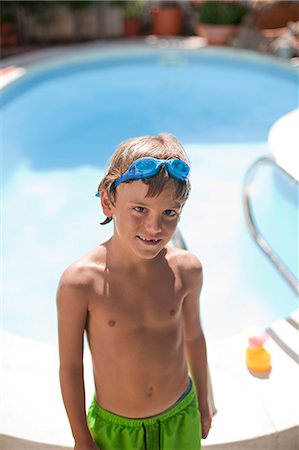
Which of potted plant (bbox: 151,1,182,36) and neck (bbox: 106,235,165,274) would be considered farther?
potted plant (bbox: 151,1,182,36)

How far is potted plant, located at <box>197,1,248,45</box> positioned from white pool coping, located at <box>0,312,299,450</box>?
29.6ft

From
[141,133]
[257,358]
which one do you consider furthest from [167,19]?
[257,358]

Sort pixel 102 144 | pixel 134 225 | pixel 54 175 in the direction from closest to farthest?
pixel 134 225 < pixel 54 175 < pixel 102 144

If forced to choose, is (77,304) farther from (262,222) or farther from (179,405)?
(262,222)

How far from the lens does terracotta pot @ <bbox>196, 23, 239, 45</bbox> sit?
10.2m

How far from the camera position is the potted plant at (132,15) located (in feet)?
37.1

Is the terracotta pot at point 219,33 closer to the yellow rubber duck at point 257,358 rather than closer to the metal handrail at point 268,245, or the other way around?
the metal handrail at point 268,245

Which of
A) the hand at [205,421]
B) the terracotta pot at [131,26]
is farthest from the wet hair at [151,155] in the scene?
the terracotta pot at [131,26]

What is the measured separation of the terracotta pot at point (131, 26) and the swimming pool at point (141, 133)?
2.12 metres

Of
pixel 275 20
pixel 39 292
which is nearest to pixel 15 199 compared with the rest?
pixel 39 292

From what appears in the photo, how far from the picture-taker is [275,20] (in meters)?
10.2

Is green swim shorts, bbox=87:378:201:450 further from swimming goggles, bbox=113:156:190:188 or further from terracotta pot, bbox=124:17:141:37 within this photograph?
terracotta pot, bbox=124:17:141:37

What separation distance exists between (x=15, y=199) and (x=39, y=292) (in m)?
1.58

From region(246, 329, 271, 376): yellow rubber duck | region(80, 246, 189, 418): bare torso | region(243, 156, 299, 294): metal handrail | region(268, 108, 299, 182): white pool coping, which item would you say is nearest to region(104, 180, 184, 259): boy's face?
region(80, 246, 189, 418): bare torso
